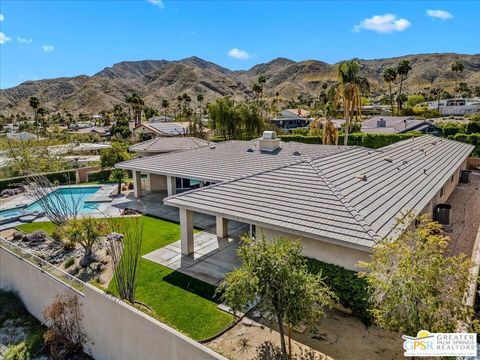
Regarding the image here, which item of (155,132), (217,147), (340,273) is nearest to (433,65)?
(155,132)

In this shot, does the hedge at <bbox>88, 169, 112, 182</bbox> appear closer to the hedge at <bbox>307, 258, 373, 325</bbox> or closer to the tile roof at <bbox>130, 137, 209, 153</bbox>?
the tile roof at <bbox>130, 137, 209, 153</bbox>

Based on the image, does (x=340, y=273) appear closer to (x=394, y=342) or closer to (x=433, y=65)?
(x=394, y=342)

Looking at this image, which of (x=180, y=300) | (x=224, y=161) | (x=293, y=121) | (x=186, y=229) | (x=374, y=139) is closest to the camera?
(x=180, y=300)

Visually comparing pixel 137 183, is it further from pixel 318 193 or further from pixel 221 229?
pixel 318 193

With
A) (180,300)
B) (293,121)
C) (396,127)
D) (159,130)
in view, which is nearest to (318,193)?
(180,300)
